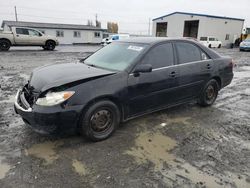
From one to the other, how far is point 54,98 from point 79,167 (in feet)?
3.17

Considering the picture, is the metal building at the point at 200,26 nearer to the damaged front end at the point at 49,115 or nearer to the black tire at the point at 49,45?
the black tire at the point at 49,45

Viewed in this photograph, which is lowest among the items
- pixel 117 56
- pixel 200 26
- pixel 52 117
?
pixel 52 117

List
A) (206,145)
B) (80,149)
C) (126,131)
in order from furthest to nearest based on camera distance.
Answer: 1. (126,131)
2. (206,145)
3. (80,149)

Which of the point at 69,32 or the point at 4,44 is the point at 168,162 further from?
the point at 69,32

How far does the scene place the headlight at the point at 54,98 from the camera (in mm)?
2875

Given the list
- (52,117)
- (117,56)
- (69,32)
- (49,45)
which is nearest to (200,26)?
(69,32)

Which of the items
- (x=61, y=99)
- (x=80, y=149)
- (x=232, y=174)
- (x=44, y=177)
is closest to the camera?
(x=44, y=177)

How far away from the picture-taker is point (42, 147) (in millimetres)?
3121

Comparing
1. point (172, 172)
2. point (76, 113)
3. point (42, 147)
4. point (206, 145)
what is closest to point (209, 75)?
point (206, 145)

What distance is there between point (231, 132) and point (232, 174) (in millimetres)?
1319

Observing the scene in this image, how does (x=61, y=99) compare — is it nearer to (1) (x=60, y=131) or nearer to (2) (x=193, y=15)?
(1) (x=60, y=131)

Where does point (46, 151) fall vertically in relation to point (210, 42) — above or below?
below

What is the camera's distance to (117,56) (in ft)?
12.8

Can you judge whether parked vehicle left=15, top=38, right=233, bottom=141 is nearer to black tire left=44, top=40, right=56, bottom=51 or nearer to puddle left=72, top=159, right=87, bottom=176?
puddle left=72, top=159, right=87, bottom=176
